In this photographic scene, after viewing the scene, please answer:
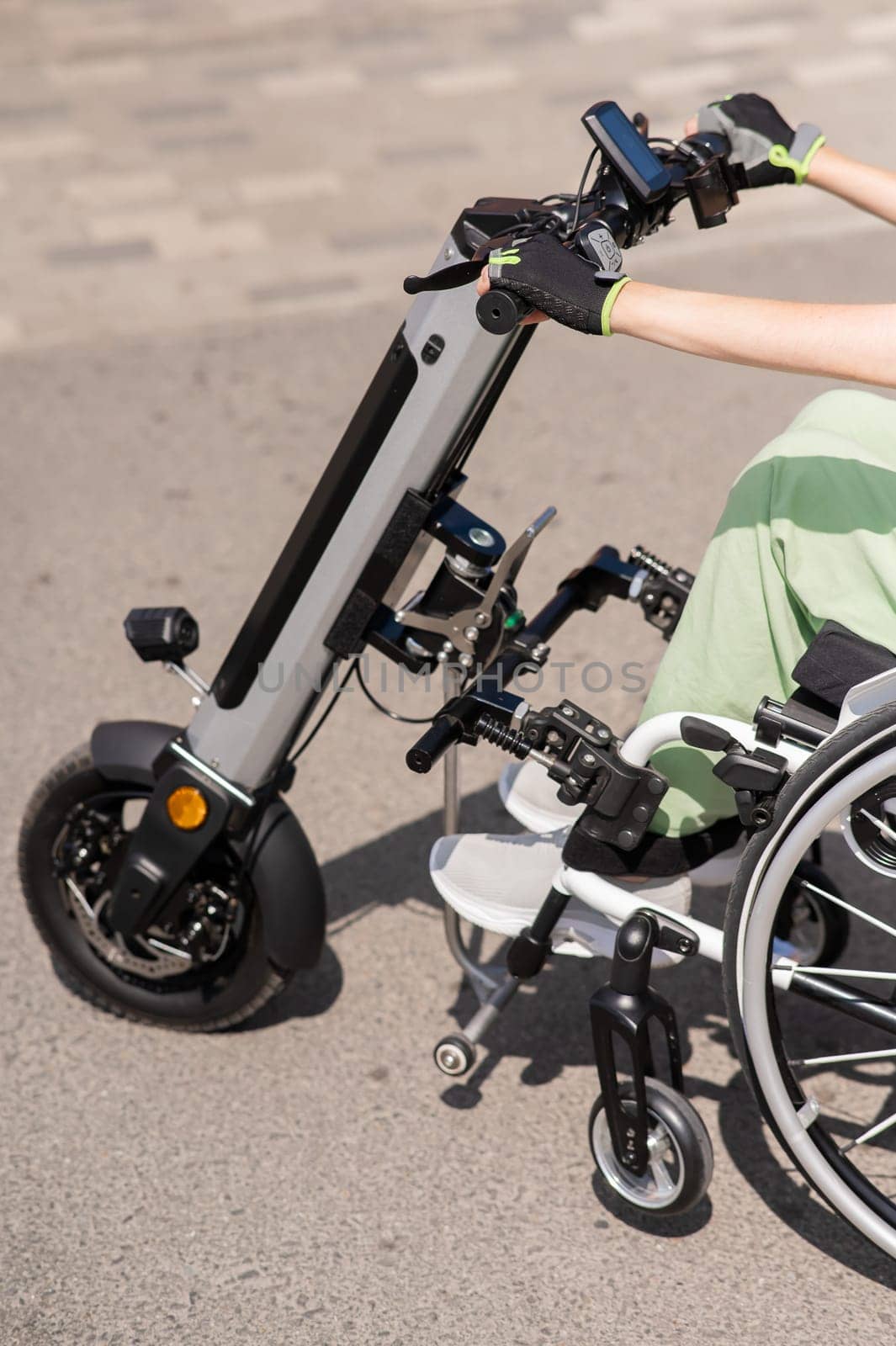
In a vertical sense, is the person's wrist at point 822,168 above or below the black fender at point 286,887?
above

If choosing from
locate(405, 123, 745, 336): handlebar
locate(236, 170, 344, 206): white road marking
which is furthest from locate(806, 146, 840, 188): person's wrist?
locate(236, 170, 344, 206): white road marking

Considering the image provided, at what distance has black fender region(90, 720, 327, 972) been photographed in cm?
248

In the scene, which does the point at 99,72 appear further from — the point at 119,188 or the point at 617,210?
the point at 617,210

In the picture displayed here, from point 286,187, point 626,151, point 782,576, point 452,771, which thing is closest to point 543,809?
point 452,771

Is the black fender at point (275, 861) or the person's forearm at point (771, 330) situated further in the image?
the black fender at point (275, 861)

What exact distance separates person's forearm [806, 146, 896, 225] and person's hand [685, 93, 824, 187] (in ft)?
0.08

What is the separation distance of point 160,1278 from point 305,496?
2.61 metres

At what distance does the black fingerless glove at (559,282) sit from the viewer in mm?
1816

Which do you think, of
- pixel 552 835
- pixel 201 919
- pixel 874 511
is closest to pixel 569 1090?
pixel 552 835

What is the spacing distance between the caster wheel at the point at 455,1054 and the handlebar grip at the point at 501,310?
121 centimetres

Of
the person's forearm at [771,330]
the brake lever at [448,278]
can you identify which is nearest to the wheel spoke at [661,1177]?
the person's forearm at [771,330]

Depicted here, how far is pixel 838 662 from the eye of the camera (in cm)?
189

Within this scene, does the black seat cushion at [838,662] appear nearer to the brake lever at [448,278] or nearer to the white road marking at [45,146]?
the brake lever at [448,278]

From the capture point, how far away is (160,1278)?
7.48ft
